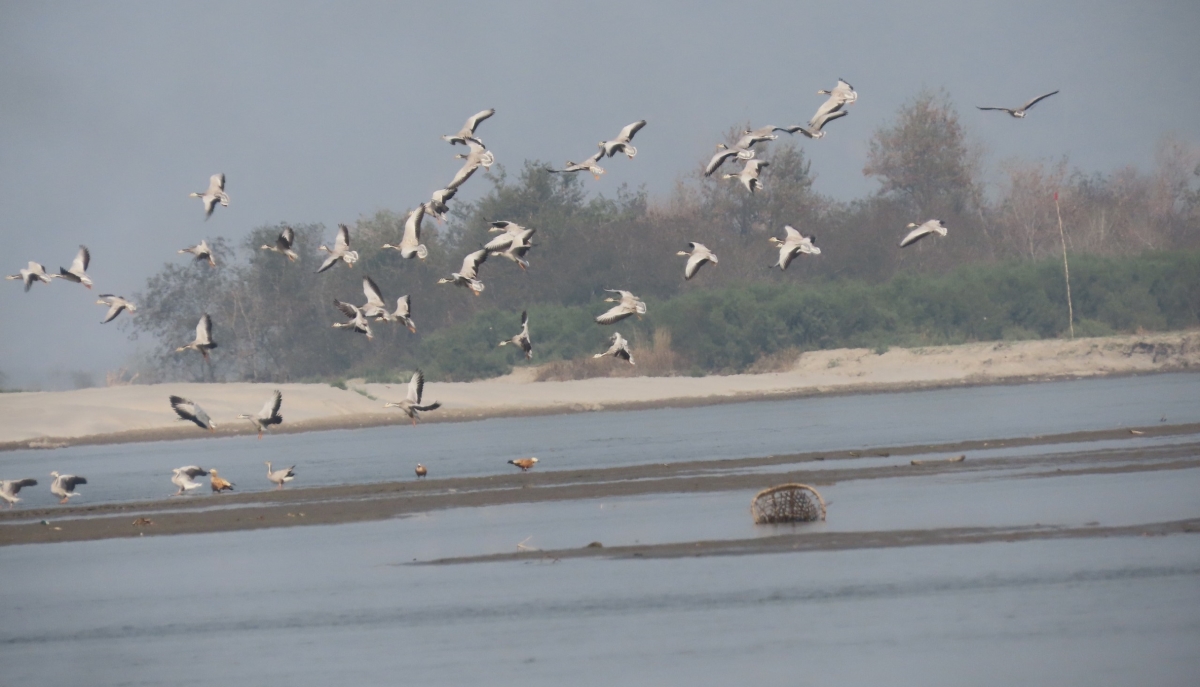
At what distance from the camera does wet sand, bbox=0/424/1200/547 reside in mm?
25266

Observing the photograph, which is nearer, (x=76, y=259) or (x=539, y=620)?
(x=539, y=620)

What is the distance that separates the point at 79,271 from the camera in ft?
86.9

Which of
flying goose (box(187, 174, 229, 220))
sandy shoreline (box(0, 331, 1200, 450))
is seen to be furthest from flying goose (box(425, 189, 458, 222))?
sandy shoreline (box(0, 331, 1200, 450))

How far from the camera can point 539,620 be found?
1639 centimetres

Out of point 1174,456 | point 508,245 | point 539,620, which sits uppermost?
point 508,245

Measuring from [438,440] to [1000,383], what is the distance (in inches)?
737

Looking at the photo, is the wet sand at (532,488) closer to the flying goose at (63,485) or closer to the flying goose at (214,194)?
the flying goose at (63,485)

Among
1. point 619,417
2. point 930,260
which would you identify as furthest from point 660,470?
point 930,260

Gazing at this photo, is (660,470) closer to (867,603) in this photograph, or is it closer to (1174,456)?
(1174,456)

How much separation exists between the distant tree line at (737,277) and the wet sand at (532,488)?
2570 cm

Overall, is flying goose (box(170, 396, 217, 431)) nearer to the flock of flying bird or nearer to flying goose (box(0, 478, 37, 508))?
the flock of flying bird

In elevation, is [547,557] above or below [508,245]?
below

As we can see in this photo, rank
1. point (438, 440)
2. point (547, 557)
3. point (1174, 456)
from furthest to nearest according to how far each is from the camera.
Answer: point (438, 440) → point (1174, 456) → point (547, 557)

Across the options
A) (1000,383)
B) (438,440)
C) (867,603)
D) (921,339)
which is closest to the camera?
(867,603)
